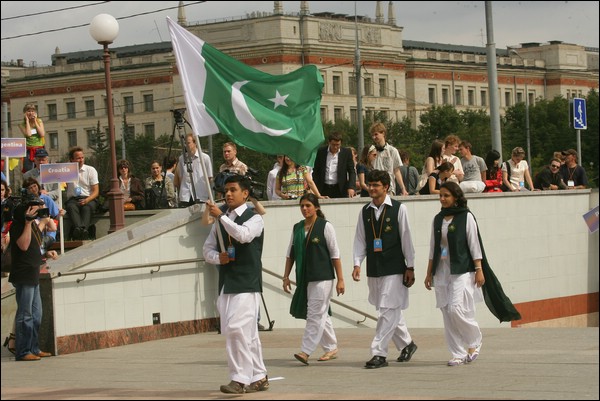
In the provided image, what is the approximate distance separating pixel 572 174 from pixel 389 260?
40.0ft

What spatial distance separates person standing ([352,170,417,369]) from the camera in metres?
14.8

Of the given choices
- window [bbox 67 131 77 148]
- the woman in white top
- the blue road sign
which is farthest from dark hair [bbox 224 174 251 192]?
window [bbox 67 131 77 148]

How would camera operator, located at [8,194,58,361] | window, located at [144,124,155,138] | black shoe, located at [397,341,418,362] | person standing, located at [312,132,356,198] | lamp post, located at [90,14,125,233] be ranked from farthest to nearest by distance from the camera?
window, located at [144,124,155,138]
person standing, located at [312,132,356,198]
lamp post, located at [90,14,125,233]
camera operator, located at [8,194,58,361]
black shoe, located at [397,341,418,362]

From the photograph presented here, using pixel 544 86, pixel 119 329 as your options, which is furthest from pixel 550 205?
pixel 544 86

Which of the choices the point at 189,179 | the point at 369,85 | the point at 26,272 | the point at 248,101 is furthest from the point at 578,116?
the point at 369,85

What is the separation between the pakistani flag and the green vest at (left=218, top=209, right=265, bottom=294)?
217 centimetres

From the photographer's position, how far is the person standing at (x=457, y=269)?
48.0ft

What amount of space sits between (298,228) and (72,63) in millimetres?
107336

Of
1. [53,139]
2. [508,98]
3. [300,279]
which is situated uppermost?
[508,98]

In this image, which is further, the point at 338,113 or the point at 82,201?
the point at 338,113

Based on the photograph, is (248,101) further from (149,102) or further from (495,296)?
(149,102)

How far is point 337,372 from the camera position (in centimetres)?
1415

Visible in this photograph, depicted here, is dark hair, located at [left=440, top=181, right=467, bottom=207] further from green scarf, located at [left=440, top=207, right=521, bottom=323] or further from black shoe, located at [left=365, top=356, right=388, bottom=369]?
black shoe, located at [left=365, top=356, right=388, bottom=369]

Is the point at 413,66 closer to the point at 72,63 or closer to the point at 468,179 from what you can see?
the point at 72,63
